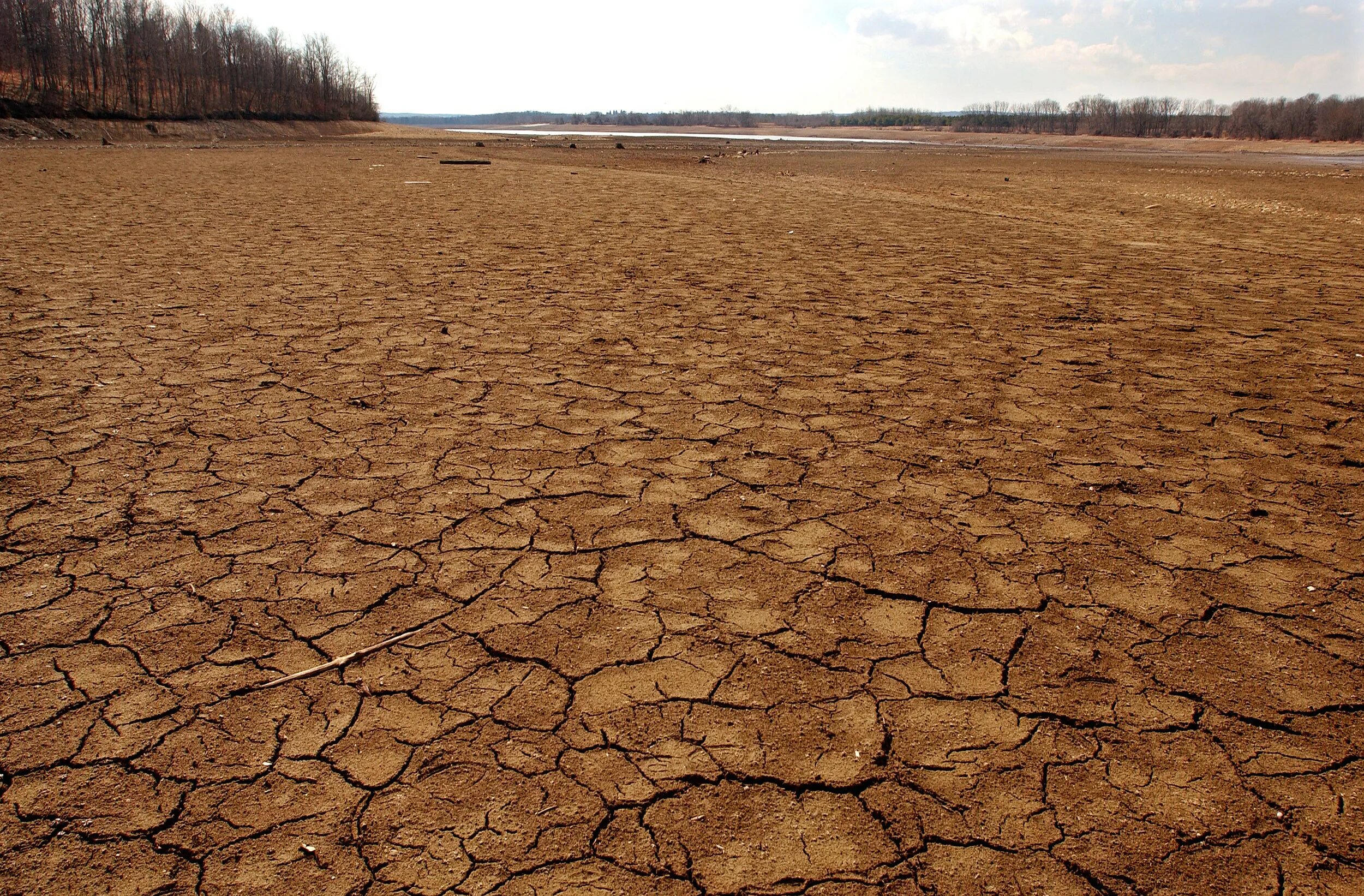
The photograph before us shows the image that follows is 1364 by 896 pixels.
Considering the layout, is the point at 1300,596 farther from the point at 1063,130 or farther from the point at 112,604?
the point at 1063,130

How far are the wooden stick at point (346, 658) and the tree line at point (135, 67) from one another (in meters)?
35.0

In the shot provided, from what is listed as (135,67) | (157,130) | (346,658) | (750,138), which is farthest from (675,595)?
(750,138)

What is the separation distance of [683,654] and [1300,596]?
1900 mm

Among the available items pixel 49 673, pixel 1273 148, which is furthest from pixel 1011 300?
pixel 1273 148

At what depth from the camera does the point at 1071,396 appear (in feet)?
13.6

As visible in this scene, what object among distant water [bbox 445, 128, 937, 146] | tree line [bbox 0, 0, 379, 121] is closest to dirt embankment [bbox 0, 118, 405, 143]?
tree line [bbox 0, 0, 379, 121]

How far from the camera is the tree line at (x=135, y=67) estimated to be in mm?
32094

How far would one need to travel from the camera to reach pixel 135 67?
3794cm

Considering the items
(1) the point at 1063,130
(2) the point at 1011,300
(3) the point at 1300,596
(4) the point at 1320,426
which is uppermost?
(1) the point at 1063,130

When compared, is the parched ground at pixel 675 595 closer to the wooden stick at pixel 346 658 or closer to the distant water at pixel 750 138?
the wooden stick at pixel 346 658

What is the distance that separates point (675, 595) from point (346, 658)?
0.92 m

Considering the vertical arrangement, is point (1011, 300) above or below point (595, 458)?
above

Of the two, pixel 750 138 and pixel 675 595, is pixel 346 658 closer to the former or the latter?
pixel 675 595

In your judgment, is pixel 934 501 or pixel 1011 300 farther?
pixel 1011 300
